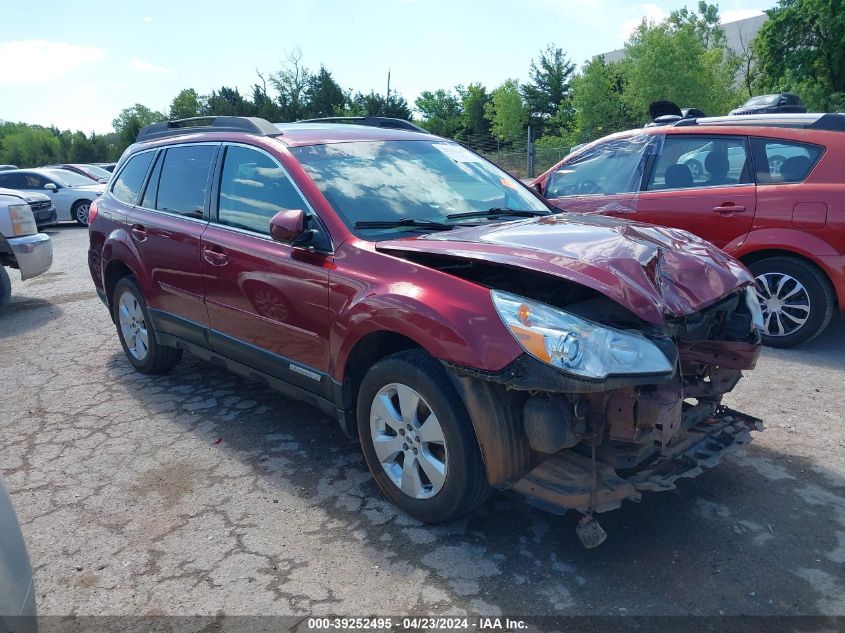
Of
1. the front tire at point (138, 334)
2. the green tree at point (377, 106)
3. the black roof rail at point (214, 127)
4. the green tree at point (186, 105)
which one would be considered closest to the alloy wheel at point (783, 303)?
the black roof rail at point (214, 127)

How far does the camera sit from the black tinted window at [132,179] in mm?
5180

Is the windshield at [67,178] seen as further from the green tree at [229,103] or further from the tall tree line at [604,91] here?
the green tree at [229,103]

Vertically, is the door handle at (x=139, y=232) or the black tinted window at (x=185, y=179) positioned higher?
the black tinted window at (x=185, y=179)

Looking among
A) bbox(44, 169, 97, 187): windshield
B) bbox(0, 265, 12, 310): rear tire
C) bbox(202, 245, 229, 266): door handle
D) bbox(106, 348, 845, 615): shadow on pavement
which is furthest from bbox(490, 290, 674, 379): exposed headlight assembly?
bbox(44, 169, 97, 187): windshield

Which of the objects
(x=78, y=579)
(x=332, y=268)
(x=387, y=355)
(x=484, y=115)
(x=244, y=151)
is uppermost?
(x=484, y=115)

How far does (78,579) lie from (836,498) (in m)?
3.51

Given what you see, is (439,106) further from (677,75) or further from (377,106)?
(677,75)

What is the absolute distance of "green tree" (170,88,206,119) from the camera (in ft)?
195

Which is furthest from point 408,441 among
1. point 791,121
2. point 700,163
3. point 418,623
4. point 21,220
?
point 21,220

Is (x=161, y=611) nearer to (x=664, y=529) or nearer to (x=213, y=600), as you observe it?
(x=213, y=600)

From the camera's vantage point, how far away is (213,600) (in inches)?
105

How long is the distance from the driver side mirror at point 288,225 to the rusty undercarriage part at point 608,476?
5.28ft

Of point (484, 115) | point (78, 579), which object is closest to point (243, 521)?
point (78, 579)

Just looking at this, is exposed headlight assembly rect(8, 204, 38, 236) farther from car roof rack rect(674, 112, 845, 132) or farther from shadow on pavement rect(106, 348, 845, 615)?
car roof rack rect(674, 112, 845, 132)
